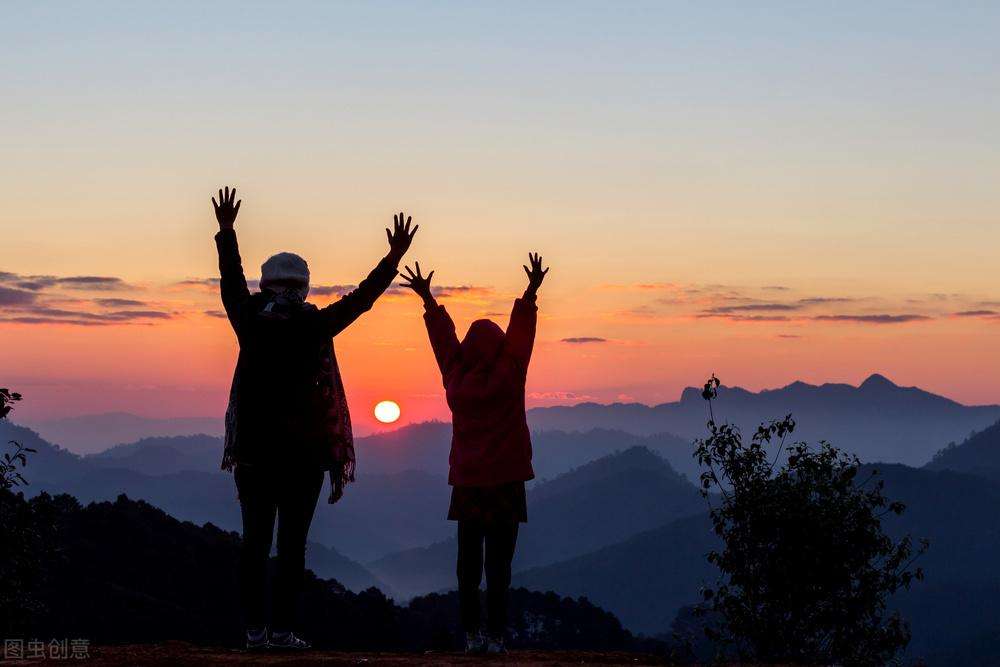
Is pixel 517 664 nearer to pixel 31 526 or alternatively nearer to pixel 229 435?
pixel 229 435

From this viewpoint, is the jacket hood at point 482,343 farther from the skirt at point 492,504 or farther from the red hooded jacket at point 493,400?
the skirt at point 492,504

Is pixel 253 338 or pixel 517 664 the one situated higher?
pixel 253 338

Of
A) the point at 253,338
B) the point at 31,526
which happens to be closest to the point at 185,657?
the point at 253,338

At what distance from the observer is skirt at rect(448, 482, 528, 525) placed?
9484 mm

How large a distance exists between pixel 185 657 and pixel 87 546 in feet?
186

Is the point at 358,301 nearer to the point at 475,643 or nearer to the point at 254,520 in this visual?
the point at 254,520

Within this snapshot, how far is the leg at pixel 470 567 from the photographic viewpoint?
955cm

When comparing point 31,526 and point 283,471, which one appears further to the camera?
point 31,526

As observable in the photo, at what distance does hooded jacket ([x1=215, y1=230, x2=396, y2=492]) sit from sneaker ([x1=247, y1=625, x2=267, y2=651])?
3.88ft

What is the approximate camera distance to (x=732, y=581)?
1408 cm

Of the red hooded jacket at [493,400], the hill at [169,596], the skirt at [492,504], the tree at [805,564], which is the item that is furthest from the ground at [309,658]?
the hill at [169,596]

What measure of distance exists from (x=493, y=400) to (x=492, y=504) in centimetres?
84

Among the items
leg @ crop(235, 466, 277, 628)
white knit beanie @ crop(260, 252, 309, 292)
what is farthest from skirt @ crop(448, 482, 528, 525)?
white knit beanie @ crop(260, 252, 309, 292)

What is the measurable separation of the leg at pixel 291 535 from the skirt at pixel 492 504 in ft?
4.47
